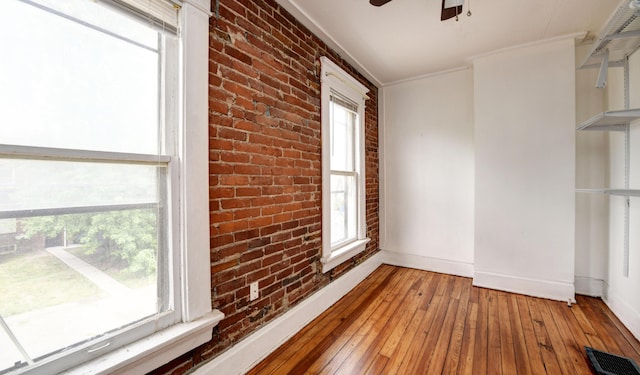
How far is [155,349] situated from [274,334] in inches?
37.1

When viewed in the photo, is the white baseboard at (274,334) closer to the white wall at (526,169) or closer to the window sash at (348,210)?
the window sash at (348,210)

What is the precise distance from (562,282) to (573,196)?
91 cm

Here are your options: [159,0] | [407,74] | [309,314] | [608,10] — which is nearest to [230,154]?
[159,0]

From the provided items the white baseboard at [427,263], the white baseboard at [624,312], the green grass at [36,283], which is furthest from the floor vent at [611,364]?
the green grass at [36,283]

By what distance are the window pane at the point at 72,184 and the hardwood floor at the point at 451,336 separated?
1429 millimetres

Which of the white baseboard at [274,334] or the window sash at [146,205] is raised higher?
the window sash at [146,205]

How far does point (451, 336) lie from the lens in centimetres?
217

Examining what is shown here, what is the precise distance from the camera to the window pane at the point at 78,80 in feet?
3.28

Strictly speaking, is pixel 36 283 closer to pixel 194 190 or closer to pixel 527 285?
pixel 194 190

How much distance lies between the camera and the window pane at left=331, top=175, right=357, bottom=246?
310 centimetres

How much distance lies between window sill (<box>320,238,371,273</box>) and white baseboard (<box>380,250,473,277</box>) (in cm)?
73

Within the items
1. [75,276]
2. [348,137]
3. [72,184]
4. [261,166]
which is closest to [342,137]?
[348,137]

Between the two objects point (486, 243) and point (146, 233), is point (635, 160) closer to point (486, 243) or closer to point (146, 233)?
point (486, 243)

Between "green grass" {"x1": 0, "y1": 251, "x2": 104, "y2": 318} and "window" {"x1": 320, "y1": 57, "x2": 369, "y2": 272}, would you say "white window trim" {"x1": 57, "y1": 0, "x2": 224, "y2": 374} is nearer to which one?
"green grass" {"x1": 0, "y1": 251, "x2": 104, "y2": 318}
